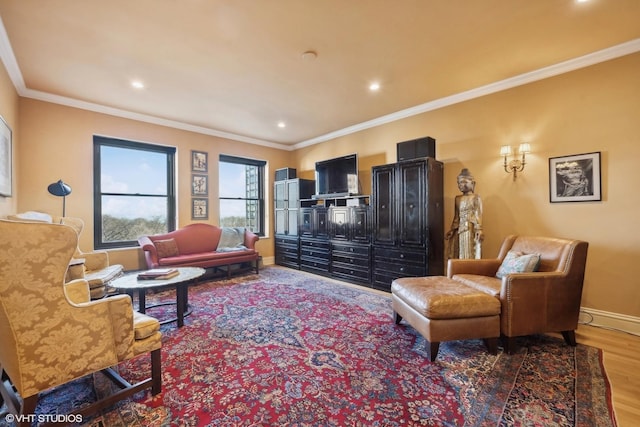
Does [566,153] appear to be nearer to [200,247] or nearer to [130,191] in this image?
[200,247]

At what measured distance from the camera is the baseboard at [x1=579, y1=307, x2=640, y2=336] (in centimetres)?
261

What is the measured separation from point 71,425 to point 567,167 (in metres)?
4.70

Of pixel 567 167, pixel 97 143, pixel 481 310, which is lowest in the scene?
pixel 481 310

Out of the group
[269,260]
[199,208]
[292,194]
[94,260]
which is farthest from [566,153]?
[94,260]

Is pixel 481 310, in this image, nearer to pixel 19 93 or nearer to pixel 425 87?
pixel 425 87

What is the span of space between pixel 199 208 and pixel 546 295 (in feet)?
17.2

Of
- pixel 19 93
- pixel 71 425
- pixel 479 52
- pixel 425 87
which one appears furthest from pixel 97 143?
pixel 479 52

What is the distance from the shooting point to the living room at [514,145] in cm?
269

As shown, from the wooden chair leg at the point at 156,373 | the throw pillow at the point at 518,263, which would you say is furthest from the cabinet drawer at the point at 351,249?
the wooden chair leg at the point at 156,373

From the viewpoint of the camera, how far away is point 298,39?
8.28 ft

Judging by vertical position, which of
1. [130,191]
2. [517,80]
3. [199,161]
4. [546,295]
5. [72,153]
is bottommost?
[546,295]

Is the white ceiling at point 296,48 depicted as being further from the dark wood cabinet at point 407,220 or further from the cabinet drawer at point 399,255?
the cabinet drawer at point 399,255

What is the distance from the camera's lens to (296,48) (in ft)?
8.73

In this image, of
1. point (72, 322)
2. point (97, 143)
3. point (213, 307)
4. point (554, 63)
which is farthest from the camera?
point (97, 143)
